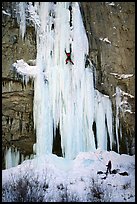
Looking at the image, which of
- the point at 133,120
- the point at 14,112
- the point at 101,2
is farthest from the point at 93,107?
the point at 101,2

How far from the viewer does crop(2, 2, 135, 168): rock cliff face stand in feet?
48.1

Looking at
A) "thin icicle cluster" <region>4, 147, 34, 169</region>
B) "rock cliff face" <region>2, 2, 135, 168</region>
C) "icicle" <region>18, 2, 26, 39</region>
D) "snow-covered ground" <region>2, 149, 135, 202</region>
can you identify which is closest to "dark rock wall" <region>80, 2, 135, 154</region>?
"rock cliff face" <region>2, 2, 135, 168</region>

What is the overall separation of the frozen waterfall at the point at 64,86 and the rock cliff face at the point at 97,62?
33cm

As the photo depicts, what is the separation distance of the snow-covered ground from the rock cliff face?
1.13 metres

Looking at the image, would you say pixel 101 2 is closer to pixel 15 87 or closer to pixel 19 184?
pixel 15 87

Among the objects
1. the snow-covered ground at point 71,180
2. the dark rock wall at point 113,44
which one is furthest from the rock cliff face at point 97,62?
the snow-covered ground at point 71,180

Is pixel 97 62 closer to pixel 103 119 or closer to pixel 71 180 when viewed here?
pixel 103 119

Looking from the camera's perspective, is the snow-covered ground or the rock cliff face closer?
the snow-covered ground

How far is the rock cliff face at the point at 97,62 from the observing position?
14648 mm

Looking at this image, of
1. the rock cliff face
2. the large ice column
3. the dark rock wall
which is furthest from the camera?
the dark rock wall

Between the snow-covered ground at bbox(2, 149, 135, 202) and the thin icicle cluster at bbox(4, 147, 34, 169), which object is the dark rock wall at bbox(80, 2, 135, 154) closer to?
the snow-covered ground at bbox(2, 149, 135, 202)

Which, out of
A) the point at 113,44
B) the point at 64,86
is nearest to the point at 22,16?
the point at 64,86

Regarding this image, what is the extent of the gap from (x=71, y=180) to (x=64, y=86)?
3633 mm

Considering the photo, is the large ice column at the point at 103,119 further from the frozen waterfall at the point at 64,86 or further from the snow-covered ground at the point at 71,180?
the snow-covered ground at the point at 71,180
